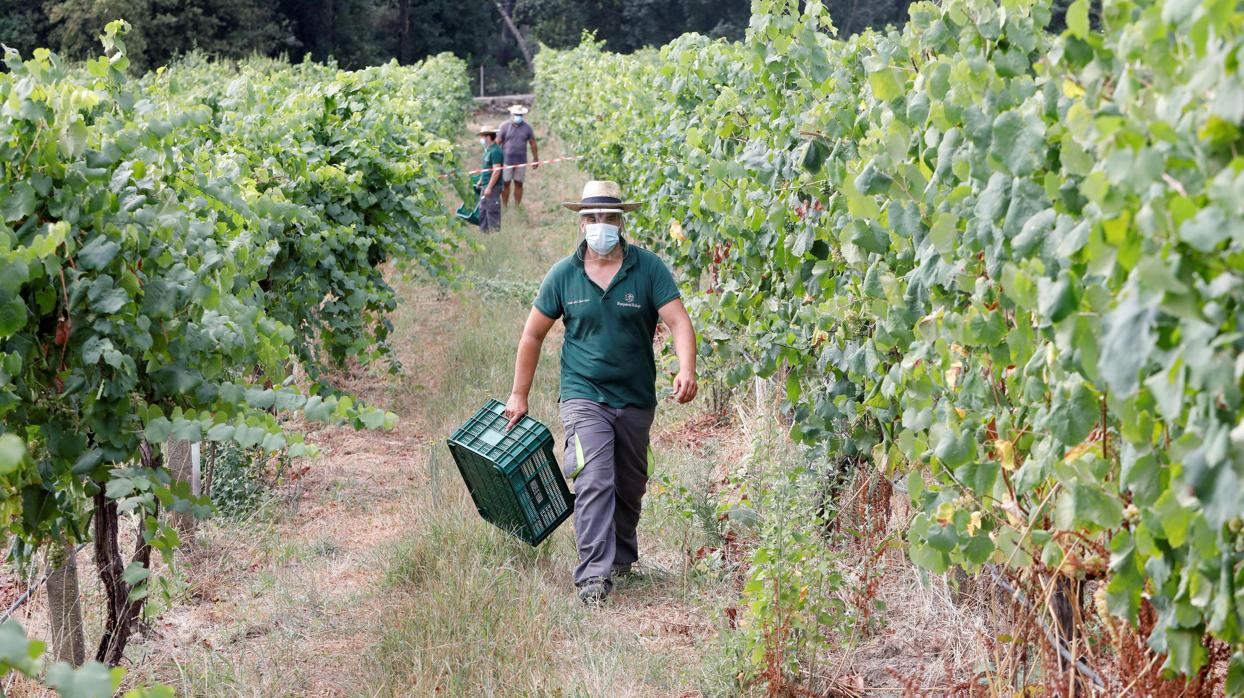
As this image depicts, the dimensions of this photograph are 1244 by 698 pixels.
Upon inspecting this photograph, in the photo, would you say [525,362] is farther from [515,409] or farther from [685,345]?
[685,345]

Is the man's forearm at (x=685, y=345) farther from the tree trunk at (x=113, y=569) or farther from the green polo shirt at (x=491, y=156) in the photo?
the green polo shirt at (x=491, y=156)

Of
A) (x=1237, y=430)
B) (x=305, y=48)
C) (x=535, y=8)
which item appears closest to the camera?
(x=1237, y=430)

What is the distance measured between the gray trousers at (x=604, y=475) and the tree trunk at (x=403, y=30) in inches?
2042

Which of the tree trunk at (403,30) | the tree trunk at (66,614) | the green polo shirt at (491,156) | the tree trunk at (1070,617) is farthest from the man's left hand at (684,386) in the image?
the tree trunk at (403,30)

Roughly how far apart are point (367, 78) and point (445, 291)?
3.92 metres

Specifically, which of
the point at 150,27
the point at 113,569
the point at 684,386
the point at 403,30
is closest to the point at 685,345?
the point at 684,386

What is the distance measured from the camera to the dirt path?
460cm

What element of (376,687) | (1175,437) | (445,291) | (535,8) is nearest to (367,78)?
(445,291)

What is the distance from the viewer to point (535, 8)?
64.8m

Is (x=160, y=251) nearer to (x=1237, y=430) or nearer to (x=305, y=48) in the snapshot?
(x=1237, y=430)

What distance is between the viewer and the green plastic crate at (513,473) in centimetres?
554

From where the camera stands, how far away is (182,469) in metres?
5.79

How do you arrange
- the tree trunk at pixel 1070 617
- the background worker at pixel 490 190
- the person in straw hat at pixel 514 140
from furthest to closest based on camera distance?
the person in straw hat at pixel 514 140 < the background worker at pixel 490 190 < the tree trunk at pixel 1070 617

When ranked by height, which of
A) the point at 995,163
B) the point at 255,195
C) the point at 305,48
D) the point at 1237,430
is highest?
the point at 995,163
